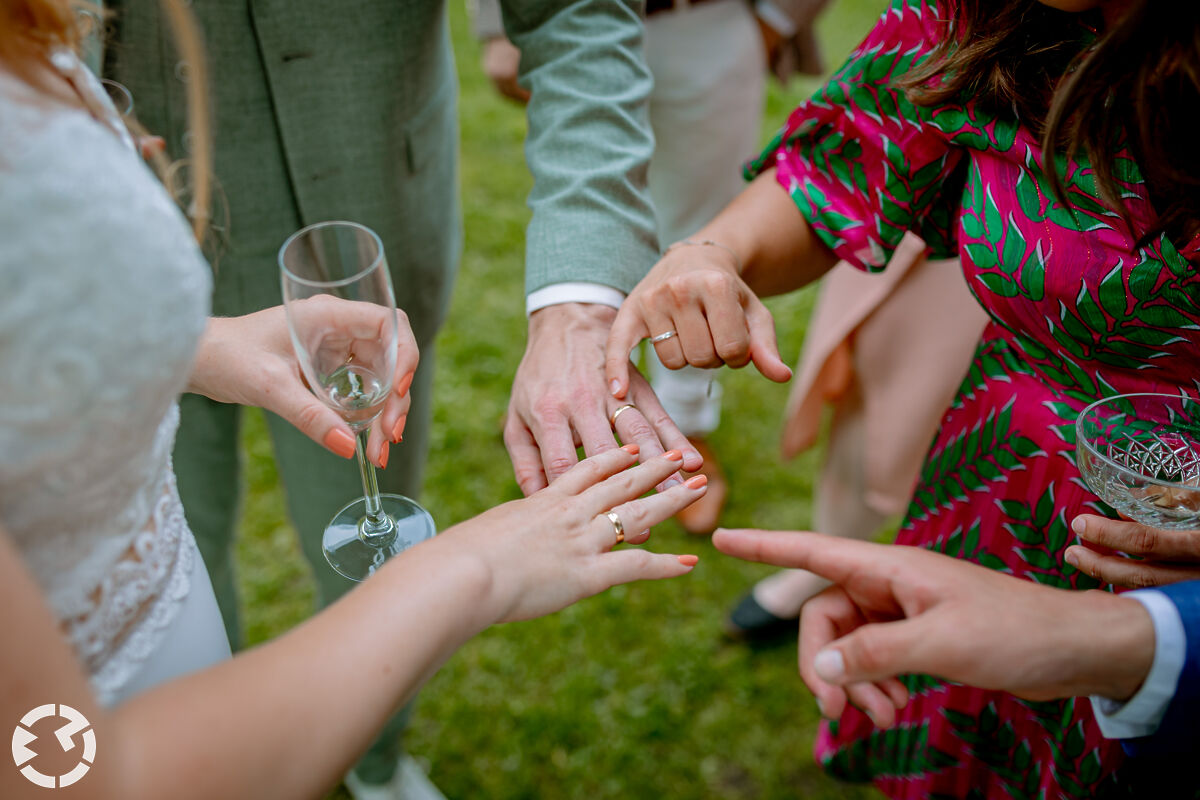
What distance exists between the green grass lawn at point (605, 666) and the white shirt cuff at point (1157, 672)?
1.53 metres

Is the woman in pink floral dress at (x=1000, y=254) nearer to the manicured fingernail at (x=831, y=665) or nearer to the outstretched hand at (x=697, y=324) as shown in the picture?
the outstretched hand at (x=697, y=324)

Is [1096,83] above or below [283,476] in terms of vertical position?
above

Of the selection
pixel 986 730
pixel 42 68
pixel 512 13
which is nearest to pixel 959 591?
pixel 986 730

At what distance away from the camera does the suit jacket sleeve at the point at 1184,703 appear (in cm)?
108

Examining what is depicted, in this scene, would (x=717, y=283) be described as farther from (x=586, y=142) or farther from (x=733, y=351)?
(x=586, y=142)

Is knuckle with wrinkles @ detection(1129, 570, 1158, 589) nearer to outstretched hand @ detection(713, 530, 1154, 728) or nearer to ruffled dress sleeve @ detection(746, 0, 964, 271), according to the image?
outstretched hand @ detection(713, 530, 1154, 728)

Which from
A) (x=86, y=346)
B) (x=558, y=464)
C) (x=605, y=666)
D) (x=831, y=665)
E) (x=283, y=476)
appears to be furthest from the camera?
(x=605, y=666)

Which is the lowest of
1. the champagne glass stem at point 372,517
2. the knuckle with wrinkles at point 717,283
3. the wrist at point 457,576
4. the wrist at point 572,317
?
the champagne glass stem at point 372,517

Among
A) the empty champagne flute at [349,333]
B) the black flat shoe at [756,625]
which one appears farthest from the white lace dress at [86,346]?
the black flat shoe at [756,625]

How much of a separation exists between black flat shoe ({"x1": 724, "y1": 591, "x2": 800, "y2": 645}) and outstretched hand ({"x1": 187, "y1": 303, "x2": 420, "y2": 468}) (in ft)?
5.85

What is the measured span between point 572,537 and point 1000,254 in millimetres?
805

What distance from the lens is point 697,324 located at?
1.53m

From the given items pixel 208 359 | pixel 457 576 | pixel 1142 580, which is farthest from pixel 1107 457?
pixel 208 359

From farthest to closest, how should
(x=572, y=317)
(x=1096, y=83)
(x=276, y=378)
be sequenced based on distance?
(x=572, y=317)
(x=276, y=378)
(x=1096, y=83)
